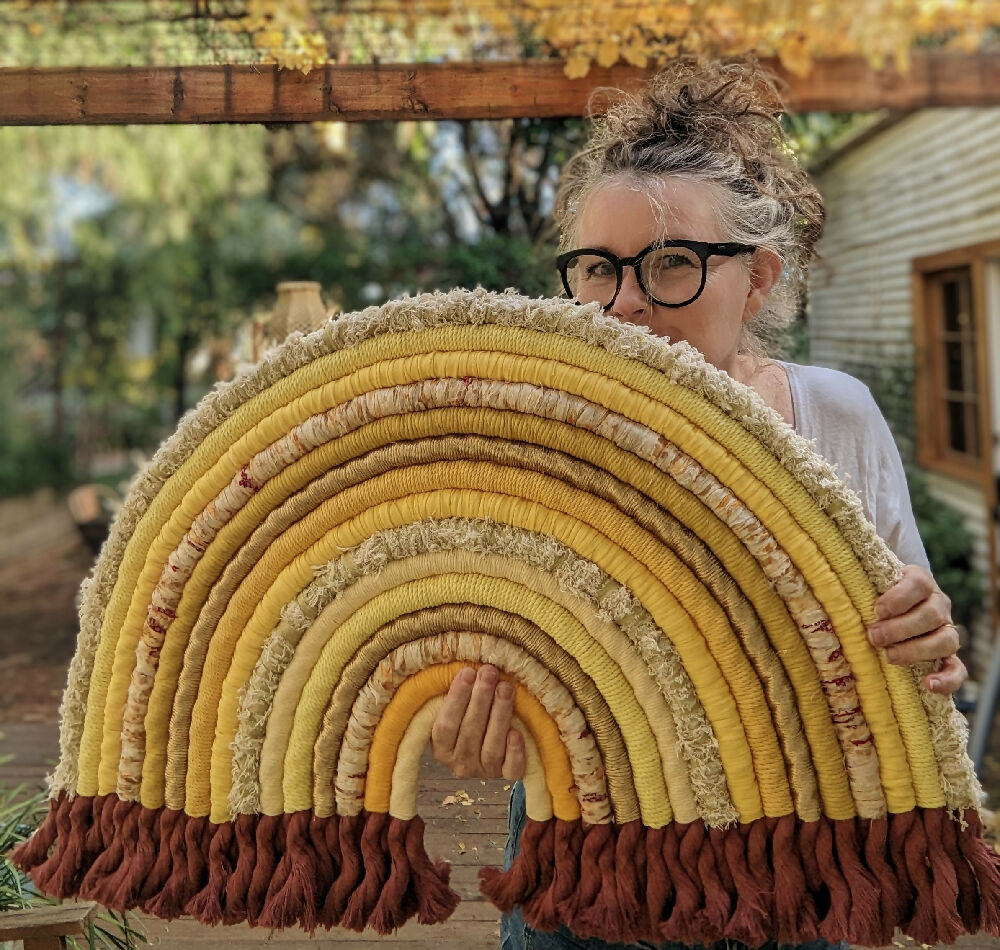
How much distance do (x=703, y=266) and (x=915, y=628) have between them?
41 cm

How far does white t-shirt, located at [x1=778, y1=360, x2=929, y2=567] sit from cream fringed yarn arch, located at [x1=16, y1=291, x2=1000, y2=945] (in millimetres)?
269

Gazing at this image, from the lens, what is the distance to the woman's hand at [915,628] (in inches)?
32.8

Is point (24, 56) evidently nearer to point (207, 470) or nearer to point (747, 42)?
point (207, 470)

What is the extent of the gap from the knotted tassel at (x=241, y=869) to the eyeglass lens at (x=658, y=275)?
0.62m

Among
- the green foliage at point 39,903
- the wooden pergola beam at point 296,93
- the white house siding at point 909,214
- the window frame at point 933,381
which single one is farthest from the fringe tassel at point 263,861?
the window frame at point 933,381

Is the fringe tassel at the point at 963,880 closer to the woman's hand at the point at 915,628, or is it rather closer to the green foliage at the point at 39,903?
the woman's hand at the point at 915,628

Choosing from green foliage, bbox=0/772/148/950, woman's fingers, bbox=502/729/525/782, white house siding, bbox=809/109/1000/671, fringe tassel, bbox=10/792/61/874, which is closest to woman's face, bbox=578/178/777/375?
woman's fingers, bbox=502/729/525/782

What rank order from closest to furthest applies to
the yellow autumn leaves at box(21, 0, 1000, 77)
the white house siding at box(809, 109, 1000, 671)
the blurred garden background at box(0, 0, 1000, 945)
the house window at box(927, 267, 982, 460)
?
the yellow autumn leaves at box(21, 0, 1000, 77), the blurred garden background at box(0, 0, 1000, 945), the white house siding at box(809, 109, 1000, 671), the house window at box(927, 267, 982, 460)

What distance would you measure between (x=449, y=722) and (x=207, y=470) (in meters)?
0.33

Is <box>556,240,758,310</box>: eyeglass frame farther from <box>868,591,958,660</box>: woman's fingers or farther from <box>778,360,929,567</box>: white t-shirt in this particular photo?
<box>868,591,958,660</box>: woman's fingers

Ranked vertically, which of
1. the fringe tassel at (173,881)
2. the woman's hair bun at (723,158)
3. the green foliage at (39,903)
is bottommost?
the green foliage at (39,903)

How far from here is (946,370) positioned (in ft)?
19.0

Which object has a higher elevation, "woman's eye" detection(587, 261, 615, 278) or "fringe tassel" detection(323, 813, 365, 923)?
"woman's eye" detection(587, 261, 615, 278)

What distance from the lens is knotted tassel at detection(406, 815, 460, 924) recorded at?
89 centimetres
